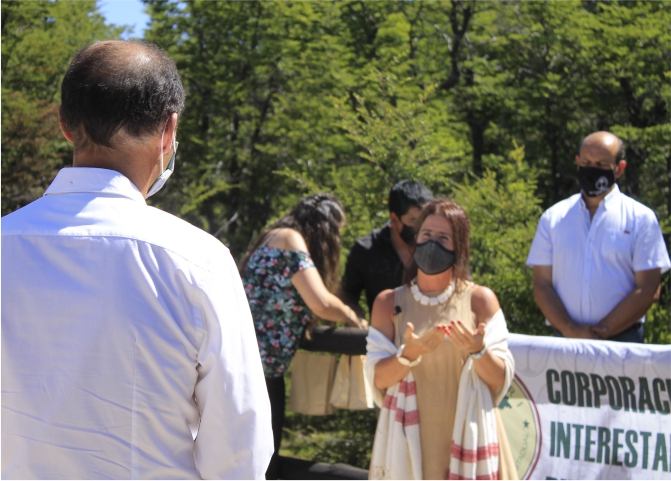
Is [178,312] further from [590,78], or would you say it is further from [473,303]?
[590,78]

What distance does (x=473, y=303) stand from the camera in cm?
328

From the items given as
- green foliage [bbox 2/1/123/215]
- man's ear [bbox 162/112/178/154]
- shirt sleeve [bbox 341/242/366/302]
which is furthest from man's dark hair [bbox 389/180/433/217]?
green foliage [bbox 2/1/123/215]

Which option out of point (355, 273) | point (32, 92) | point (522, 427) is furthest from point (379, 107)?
point (32, 92)

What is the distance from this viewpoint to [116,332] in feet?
4.74

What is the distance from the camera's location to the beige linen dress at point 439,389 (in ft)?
10.2

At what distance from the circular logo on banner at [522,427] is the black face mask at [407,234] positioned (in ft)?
3.60

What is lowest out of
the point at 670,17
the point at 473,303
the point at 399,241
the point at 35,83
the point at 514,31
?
the point at 473,303

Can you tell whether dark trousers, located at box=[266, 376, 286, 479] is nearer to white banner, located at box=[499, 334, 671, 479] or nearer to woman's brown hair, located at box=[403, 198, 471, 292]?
woman's brown hair, located at box=[403, 198, 471, 292]

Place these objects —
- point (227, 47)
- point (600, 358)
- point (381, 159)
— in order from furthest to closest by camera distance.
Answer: point (227, 47) → point (381, 159) → point (600, 358)

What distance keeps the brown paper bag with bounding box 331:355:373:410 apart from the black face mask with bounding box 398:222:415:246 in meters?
0.80

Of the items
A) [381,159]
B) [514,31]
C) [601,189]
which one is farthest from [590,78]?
[601,189]

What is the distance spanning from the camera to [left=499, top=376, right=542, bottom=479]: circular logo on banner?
374 centimetres

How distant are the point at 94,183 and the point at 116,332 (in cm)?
33

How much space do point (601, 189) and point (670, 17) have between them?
5.78m
